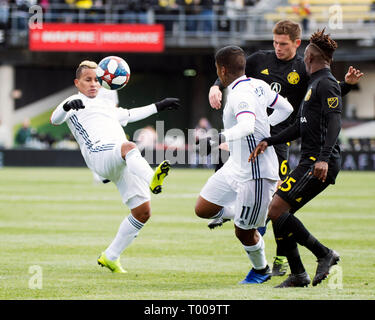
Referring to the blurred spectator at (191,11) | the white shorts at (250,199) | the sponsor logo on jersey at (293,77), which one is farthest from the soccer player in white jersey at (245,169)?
the blurred spectator at (191,11)

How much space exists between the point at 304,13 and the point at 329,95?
2614 centimetres

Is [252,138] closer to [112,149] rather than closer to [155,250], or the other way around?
[112,149]

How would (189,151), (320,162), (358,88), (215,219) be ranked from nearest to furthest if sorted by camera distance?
(320,162), (215,219), (189,151), (358,88)

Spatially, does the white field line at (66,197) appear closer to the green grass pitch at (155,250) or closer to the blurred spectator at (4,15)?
the green grass pitch at (155,250)

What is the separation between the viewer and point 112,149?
29.2 feet

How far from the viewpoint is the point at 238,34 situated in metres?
34.1

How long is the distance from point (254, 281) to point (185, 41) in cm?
2736

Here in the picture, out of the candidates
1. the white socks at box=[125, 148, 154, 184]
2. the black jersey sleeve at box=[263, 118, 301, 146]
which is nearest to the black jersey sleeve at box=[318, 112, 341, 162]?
the black jersey sleeve at box=[263, 118, 301, 146]

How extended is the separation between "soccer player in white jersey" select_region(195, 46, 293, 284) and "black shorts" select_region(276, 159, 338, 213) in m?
0.24

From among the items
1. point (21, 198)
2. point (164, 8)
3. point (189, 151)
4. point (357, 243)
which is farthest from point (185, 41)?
point (357, 243)

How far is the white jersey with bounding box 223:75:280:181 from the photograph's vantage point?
7.89 metres

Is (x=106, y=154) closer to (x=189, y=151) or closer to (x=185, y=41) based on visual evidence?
(x=189, y=151)

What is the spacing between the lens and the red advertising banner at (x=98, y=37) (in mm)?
34250

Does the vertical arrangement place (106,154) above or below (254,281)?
above
